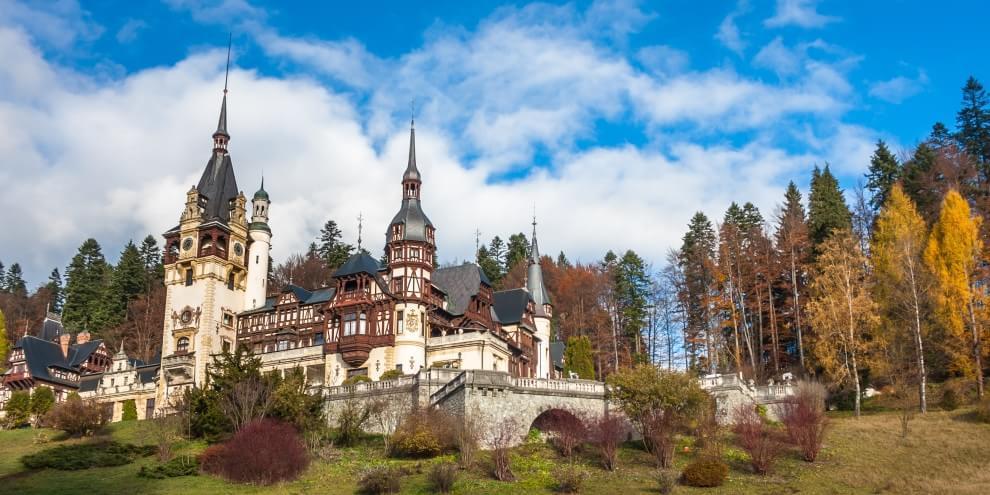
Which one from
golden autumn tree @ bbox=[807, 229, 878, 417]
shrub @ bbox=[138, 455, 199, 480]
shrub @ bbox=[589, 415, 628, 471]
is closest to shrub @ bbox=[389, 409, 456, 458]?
shrub @ bbox=[589, 415, 628, 471]

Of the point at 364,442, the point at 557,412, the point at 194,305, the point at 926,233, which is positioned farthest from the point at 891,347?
the point at 194,305

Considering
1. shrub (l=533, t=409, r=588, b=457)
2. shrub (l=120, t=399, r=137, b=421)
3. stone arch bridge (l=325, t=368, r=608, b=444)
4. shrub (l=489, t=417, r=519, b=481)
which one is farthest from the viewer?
shrub (l=120, t=399, r=137, b=421)

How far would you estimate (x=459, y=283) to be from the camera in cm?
6181

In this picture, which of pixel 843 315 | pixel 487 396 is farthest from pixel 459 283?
pixel 843 315

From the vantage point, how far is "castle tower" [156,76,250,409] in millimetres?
62094

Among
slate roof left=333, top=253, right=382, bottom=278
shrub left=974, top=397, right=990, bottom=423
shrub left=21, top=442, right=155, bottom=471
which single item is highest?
slate roof left=333, top=253, right=382, bottom=278

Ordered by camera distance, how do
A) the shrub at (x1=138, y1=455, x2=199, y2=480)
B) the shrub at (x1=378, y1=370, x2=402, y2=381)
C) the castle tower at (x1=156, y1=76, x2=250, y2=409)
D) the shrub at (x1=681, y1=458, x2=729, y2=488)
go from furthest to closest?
1. the castle tower at (x1=156, y1=76, x2=250, y2=409)
2. the shrub at (x1=378, y1=370, x2=402, y2=381)
3. the shrub at (x1=138, y1=455, x2=199, y2=480)
4. the shrub at (x1=681, y1=458, x2=729, y2=488)

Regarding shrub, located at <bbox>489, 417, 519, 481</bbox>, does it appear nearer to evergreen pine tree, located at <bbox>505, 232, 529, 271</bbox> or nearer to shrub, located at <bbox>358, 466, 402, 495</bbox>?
shrub, located at <bbox>358, 466, 402, 495</bbox>

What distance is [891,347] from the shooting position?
47812 millimetres

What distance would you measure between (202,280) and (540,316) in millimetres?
24041

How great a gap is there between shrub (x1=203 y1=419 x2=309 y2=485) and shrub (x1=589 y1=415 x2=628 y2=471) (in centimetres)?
1249

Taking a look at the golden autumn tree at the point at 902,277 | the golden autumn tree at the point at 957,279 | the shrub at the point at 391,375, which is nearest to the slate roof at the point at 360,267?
the shrub at the point at 391,375

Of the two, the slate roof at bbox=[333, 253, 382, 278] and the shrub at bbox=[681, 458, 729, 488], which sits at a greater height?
the slate roof at bbox=[333, 253, 382, 278]

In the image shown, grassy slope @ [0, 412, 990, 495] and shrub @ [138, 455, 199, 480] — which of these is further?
shrub @ [138, 455, 199, 480]
